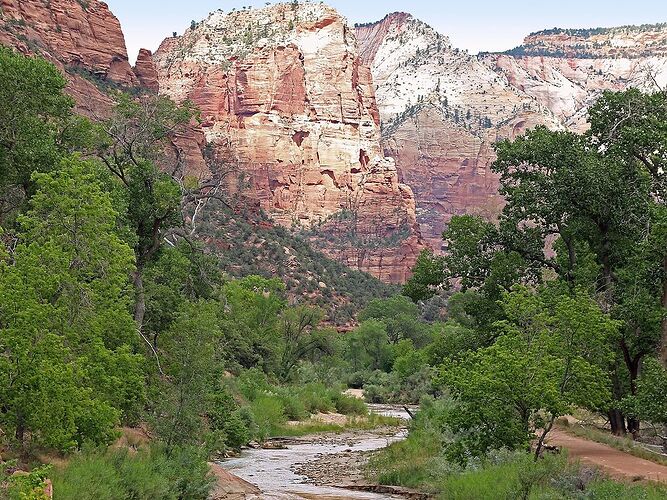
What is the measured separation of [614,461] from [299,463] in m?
13.1

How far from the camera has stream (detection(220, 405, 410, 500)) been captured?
909 inches

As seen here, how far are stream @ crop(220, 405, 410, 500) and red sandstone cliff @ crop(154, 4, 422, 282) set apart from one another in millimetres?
107412

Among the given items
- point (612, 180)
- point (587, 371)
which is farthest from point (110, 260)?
point (612, 180)

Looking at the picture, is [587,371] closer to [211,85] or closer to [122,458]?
[122,458]

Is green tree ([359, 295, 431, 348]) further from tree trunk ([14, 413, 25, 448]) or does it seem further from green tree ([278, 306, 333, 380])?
tree trunk ([14, 413, 25, 448])

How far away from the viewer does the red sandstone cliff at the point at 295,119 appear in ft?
503

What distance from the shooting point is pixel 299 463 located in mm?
30203

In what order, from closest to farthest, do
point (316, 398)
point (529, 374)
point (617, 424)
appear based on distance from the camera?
point (529, 374)
point (617, 424)
point (316, 398)

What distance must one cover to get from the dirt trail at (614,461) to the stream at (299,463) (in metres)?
5.17

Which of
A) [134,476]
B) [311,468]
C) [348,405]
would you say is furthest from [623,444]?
[348,405]

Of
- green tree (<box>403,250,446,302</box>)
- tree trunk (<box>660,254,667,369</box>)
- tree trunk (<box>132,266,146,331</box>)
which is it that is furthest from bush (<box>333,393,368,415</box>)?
tree trunk (<box>660,254,667,369</box>)

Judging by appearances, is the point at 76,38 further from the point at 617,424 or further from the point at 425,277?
the point at 617,424

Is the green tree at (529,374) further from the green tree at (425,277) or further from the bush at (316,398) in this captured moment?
the bush at (316,398)

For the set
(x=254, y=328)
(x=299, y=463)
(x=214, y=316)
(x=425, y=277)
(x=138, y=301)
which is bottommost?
(x=299, y=463)
